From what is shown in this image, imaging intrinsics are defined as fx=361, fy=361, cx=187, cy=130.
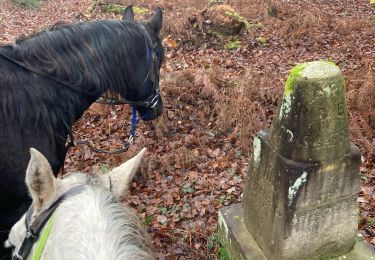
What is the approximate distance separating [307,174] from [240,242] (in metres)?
1.05

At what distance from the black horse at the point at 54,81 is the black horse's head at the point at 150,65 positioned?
0.02m

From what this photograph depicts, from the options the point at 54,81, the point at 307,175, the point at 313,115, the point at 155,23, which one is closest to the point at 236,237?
the point at 307,175

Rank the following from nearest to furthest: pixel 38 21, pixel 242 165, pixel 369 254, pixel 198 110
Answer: pixel 369 254 < pixel 242 165 < pixel 198 110 < pixel 38 21

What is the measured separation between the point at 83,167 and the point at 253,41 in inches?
242

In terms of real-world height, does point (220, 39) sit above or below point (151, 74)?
below

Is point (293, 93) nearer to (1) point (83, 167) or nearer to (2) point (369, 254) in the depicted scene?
(2) point (369, 254)

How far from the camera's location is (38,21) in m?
14.6

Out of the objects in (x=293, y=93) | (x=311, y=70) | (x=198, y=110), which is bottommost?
(x=198, y=110)

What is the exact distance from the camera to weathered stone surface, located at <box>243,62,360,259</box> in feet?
7.94

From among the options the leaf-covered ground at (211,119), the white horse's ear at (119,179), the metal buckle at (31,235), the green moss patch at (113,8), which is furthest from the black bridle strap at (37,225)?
the green moss patch at (113,8)

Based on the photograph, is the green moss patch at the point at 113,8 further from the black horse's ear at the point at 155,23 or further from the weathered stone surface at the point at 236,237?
the weathered stone surface at the point at 236,237

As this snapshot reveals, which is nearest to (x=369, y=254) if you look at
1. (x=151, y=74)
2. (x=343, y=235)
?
(x=343, y=235)

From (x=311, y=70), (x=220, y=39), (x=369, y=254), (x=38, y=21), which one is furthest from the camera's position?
(x=38, y=21)

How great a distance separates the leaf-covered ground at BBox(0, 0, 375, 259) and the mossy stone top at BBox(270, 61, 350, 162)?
1.73 metres
